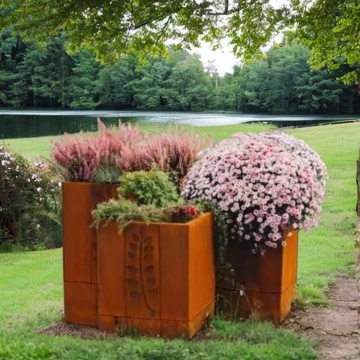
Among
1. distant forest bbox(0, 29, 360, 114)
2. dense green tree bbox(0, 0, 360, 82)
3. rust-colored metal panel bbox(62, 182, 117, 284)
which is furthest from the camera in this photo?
distant forest bbox(0, 29, 360, 114)

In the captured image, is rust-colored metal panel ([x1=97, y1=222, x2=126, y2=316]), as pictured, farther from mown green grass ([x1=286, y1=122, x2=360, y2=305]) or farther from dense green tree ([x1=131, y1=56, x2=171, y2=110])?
dense green tree ([x1=131, y1=56, x2=171, y2=110])

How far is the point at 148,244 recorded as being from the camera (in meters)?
4.61

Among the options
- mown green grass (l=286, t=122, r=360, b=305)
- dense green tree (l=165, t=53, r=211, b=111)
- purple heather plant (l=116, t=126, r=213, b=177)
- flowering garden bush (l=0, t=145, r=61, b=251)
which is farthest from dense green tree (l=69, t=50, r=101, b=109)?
purple heather plant (l=116, t=126, r=213, b=177)

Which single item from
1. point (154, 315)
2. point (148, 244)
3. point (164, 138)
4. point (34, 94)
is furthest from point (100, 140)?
point (34, 94)

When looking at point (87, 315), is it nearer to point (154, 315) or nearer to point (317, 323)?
point (154, 315)

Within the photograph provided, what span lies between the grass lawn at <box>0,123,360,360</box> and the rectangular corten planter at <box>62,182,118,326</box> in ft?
1.11

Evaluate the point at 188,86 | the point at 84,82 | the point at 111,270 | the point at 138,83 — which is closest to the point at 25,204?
the point at 111,270

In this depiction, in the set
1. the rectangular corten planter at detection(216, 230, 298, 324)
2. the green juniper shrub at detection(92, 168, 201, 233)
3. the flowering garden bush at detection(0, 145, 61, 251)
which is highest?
the green juniper shrub at detection(92, 168, 201, 233)

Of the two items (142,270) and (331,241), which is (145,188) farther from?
(331,241)

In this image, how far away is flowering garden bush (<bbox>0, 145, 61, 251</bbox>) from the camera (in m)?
13.1

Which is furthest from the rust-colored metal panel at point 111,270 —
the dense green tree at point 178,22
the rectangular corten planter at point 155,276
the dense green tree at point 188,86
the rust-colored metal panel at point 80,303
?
the dense green tree at point 188,86

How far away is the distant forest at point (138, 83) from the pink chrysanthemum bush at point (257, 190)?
72.2 metres

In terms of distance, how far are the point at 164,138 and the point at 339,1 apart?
272 inches

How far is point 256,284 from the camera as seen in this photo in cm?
514
